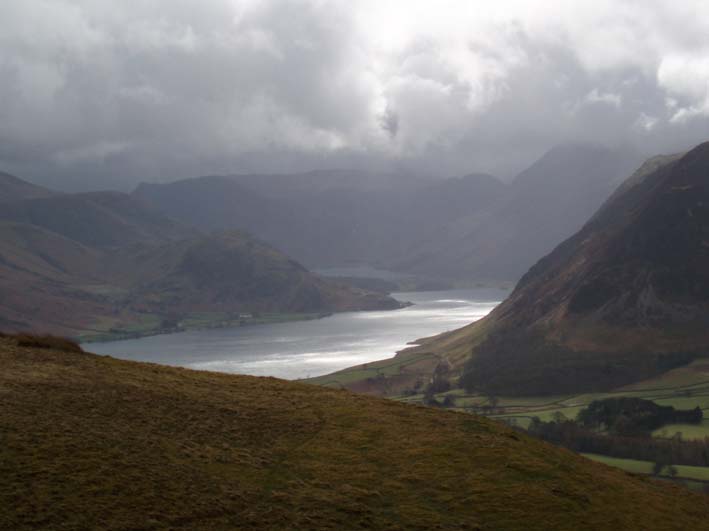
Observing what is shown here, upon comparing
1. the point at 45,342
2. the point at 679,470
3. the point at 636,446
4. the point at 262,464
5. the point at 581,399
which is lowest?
the point at 679,470

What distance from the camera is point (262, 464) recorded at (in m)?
31.5

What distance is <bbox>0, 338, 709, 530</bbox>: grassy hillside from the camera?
85.0ft

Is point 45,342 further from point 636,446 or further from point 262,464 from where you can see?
point 636,446

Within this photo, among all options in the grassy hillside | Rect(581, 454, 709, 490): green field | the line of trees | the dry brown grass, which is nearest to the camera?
the grassy hillside

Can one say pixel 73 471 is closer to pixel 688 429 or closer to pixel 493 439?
pixel 493 439

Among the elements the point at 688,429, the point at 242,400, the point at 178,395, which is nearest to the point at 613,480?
the point at 242,400

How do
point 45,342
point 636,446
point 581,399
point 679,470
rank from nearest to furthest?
point 45,342
point 679,470
point 636,446
point 581,399

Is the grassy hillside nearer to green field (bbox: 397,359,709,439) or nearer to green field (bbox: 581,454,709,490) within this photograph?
green field (bbox: 581,454,709,490)

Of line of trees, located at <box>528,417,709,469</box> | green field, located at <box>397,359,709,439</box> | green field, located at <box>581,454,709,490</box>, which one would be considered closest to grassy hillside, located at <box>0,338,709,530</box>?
green field, located at <box>581,454,709,490</box>

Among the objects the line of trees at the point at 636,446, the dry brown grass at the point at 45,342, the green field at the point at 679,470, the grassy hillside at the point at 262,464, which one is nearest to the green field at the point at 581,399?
the line of trees at the point at 636,446

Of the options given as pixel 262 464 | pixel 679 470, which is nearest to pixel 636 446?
pixel 679 470

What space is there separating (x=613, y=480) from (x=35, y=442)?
27436 millimetres

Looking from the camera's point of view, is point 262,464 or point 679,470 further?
point 679,470

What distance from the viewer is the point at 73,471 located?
87.3ft
